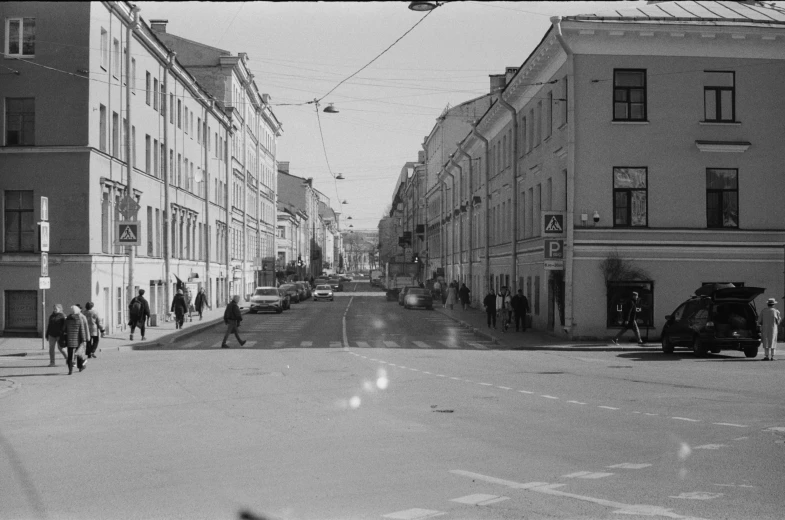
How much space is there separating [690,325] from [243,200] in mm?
53020

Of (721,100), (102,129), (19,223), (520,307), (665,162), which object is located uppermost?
(721,100)

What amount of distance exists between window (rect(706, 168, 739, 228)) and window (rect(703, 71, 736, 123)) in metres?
1.92

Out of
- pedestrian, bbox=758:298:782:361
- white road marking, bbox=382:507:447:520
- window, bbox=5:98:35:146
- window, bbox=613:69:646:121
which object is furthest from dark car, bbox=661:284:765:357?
window, bbox=5:98:35:146

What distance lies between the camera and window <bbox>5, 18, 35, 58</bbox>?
31469 mm

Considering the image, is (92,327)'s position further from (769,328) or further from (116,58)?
(769,328)

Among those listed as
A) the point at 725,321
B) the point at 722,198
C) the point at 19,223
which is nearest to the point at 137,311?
the point at 19,223

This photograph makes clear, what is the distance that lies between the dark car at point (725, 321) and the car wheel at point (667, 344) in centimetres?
88

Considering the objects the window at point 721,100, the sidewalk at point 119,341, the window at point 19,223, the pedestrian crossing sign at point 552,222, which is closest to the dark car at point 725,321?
the pedestrian crossing sign at point 552,222

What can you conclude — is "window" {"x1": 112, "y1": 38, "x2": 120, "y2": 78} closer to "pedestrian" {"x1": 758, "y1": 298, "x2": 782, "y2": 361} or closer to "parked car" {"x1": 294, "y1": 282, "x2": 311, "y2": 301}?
"pedestrian" {"x1": 758, "y1": 298, "x2": 782, "y2": 361}

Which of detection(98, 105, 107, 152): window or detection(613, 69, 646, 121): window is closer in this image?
detection(613, 69, 646, 121): window

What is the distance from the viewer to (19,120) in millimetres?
32219

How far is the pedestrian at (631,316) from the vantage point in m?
30.1

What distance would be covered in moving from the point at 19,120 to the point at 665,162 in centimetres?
2306

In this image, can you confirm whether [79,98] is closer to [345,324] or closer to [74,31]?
→ [74,31]
